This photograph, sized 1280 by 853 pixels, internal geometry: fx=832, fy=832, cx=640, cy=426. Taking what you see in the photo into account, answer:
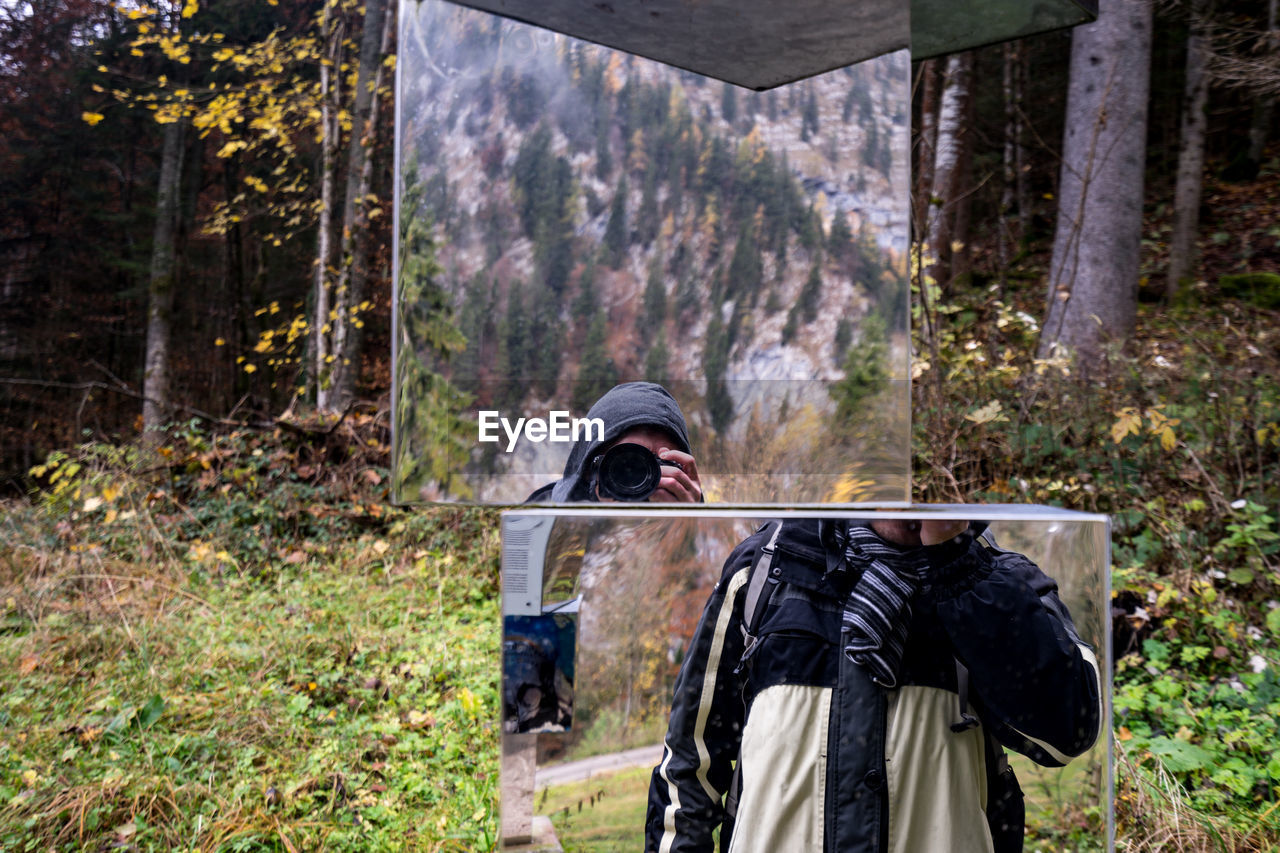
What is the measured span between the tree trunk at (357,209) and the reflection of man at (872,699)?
20.7 ft

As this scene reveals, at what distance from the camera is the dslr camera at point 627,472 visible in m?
1.63

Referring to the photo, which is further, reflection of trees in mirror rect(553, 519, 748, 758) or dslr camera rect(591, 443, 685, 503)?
dslr camera rect(591, 443, 685, 503)

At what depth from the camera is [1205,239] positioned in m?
8.52

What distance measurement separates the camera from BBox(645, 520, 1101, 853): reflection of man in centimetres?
145

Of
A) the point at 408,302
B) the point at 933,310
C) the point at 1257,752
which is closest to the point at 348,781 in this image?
the point at 408,302

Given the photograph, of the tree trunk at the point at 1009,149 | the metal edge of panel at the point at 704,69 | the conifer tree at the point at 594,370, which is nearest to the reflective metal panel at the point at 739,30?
the metal edge of panel at the point at 704,69

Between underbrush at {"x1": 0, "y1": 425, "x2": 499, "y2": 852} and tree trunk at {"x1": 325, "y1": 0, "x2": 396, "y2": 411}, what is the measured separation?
1100 mm

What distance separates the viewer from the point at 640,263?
66.1 inches

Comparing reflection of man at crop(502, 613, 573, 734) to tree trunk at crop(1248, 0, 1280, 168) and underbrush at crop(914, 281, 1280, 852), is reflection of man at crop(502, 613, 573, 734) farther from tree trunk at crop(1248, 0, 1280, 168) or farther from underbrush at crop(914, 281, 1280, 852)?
tree trunk at crop(1248, 0, 1280, 168)

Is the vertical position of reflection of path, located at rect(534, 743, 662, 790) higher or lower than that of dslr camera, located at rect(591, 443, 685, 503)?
lower

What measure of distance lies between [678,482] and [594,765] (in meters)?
0.55

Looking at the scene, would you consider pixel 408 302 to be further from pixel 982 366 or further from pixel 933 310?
pixel 982 366

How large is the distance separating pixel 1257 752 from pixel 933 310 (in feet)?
8.91

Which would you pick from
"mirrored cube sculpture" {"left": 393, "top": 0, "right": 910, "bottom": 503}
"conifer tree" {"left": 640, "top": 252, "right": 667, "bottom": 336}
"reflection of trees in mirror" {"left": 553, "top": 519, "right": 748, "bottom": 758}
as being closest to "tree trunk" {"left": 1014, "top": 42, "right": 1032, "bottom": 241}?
"mirrored cube sculpture" {"left": 393, "top": 0, "right": 910, "bottom": 503}
